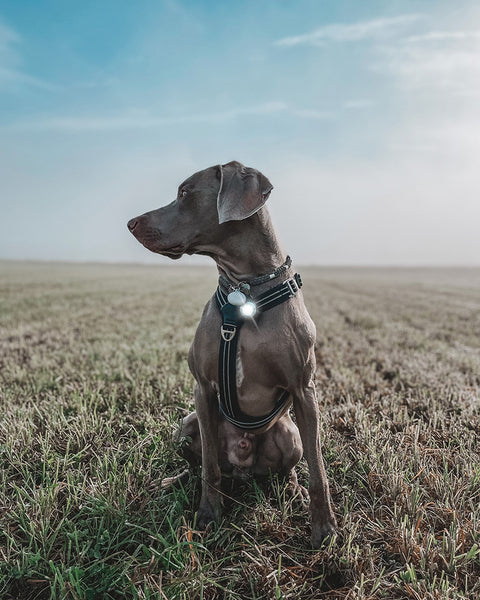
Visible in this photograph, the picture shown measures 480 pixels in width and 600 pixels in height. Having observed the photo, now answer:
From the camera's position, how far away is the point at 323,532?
226 centimetres

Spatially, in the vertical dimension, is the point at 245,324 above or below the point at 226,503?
above

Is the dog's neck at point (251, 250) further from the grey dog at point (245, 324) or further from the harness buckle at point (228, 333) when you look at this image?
the harness buckle at point (228, 333)

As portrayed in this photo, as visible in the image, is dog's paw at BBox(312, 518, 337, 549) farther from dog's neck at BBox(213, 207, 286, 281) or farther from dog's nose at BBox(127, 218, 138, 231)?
dog's nose at BBox(127, 218, 138, 231)

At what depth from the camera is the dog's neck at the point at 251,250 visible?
2.38 m

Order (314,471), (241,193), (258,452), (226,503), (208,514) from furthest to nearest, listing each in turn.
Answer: (258,452)
(226,503)
(208,514)
(314,471)
(241,193)

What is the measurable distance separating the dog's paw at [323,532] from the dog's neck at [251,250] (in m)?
1.44

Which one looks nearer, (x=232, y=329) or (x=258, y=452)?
(x=232, y=329)

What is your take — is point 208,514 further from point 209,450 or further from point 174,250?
point 174,250

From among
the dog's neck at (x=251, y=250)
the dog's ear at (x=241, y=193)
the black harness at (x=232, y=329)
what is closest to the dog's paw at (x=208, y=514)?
the black harness at (x=232, y=329)

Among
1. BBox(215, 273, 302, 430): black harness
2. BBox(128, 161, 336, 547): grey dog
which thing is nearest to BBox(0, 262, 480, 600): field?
BBox(128, 161, 336, 547): grey dog

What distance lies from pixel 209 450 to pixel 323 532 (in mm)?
781

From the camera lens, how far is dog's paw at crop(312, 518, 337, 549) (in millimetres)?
2229

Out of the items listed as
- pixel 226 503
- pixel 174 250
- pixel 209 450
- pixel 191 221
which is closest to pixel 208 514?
pixel 226 503

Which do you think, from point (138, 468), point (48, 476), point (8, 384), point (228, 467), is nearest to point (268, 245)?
point (228, 467)
